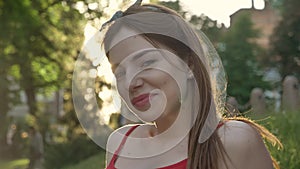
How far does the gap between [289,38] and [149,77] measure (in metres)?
27.3

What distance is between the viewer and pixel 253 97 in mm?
11047

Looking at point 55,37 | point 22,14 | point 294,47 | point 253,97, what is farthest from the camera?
point 294,47

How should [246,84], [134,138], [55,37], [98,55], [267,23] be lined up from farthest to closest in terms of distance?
[267,23]
[246,84]
[55,37]
[134,138]
[98,55]

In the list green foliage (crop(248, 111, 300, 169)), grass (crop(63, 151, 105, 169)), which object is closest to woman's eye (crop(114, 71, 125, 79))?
green foliage (crop(248, 111, 300, 169))

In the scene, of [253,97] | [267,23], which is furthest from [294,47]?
[253,97]

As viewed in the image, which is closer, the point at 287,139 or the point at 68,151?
the point at 287,139

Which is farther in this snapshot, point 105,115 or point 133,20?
point 105,115

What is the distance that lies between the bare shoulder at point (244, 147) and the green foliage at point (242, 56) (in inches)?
936

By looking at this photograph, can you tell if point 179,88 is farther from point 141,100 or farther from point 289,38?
point 289,38

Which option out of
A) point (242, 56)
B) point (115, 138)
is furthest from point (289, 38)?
point (115, 138)

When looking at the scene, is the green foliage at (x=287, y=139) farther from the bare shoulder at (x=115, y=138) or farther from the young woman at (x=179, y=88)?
the young woman at (x=179, y=88)

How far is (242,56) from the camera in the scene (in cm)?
2769

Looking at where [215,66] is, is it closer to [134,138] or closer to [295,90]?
[134,138]

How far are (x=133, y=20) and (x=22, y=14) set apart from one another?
12495 mm
